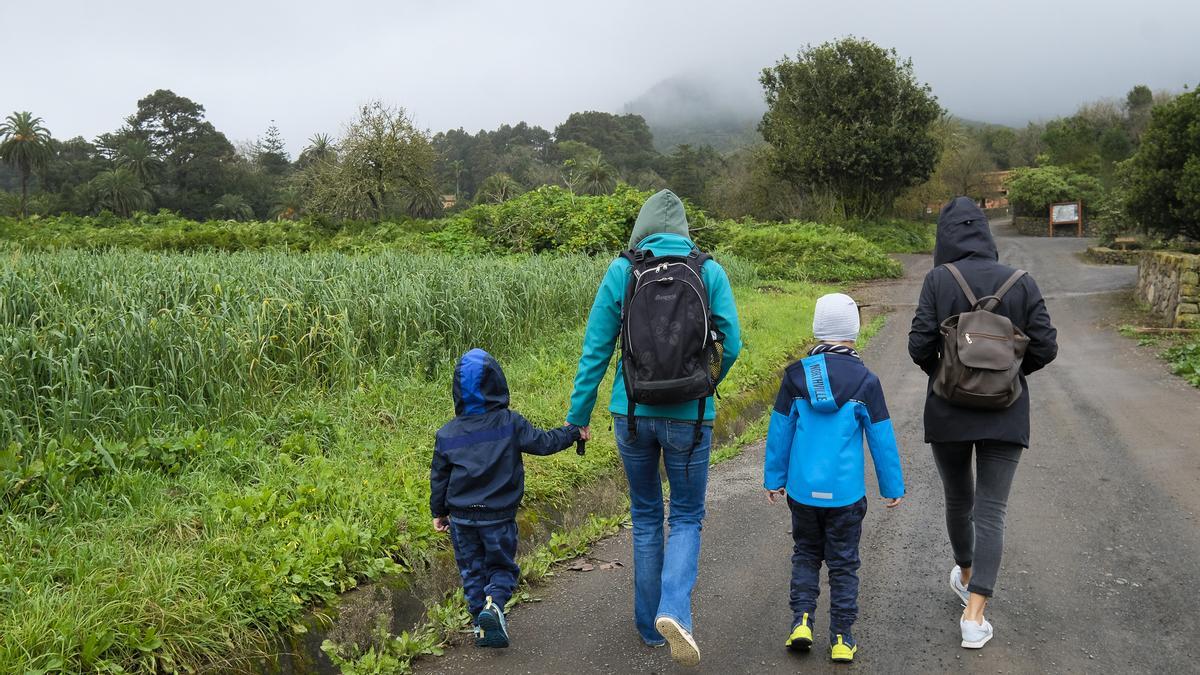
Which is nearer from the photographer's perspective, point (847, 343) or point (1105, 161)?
point (847, 343)

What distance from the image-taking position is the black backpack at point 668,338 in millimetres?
3336

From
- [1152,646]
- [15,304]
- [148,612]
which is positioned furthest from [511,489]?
[15,304]

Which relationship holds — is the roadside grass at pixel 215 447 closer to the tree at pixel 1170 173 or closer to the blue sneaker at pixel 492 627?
the blue sneaker at pixel 492 627

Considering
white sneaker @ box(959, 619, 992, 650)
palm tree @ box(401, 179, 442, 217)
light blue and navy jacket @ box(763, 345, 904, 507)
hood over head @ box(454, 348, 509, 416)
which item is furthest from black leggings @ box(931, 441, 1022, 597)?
palm tree @ box(401, 179, 442, 217)

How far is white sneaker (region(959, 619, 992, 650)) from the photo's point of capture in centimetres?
364

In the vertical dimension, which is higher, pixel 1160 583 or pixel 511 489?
pixel 511 489

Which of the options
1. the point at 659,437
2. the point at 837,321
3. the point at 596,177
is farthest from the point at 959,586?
the point at 596,177

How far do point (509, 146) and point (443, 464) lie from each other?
9420 cm

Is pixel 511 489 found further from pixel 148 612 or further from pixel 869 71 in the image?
pixel 869 71

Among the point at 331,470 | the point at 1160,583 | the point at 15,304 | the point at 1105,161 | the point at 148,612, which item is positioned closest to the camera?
the point at 148,612

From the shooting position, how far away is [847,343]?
3678mm

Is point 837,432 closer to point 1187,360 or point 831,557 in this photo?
point 831,557

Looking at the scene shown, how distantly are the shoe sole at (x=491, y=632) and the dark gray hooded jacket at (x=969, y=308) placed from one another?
2109mm

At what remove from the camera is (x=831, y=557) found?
3.60 metres
